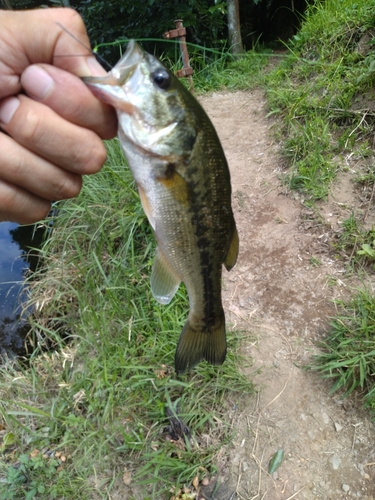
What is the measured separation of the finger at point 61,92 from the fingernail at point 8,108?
0.05 meters

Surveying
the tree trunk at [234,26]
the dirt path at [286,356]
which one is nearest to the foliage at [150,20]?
the tree trunk at [234,26]

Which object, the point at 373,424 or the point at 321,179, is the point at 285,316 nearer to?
the point at 373,424

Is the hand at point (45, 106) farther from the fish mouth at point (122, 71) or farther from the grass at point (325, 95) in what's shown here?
the grass at point (325, 95)

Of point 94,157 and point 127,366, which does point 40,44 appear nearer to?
point 94,157

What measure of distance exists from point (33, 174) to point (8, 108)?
0.65 ft

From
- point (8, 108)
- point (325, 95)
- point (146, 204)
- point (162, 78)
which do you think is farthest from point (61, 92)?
point (325, 95)

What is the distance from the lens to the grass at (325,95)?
3.82 m

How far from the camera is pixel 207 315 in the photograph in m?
1.74

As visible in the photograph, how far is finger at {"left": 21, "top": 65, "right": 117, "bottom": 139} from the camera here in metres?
1.09

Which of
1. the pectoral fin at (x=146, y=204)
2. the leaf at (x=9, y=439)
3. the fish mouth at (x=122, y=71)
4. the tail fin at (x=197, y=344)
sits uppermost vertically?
the fish mouth at (x=122, y=71)

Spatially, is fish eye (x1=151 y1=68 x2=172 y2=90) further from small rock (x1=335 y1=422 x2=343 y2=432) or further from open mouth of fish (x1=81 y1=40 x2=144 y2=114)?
small rock (x1=335 y1=422 x2=343 y2=432)

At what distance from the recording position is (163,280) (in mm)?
1588

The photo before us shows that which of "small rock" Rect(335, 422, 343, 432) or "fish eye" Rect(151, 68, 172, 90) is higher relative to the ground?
"fish eye" Rect(151, 68, 172, 90)

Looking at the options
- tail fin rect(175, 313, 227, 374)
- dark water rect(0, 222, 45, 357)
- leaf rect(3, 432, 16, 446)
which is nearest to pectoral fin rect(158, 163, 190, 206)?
tail fin rect(175, 313, 227, 374)
